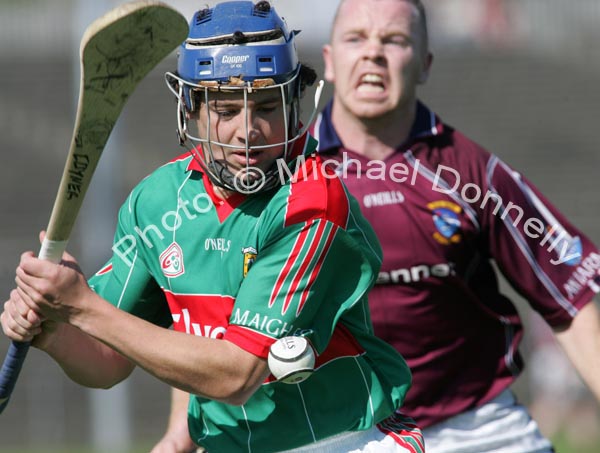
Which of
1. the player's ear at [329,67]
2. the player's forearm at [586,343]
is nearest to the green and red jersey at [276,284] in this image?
the player's forearm at [586,343]

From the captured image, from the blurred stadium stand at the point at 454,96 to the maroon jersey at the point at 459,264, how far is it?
33.2ft

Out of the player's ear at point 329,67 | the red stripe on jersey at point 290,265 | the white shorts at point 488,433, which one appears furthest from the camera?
the player's ear at point 329,67

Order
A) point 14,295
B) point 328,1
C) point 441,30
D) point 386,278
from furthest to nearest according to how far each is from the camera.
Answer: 1. point 441,30
2. point 328,1
3. point 386,278
4. point 14,295

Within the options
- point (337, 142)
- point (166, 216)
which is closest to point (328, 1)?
point (337, 142)

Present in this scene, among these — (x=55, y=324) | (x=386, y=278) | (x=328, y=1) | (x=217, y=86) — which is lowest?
(x=328, y=1)

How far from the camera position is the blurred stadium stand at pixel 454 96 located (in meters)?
14.8

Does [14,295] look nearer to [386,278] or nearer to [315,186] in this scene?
[315,186]

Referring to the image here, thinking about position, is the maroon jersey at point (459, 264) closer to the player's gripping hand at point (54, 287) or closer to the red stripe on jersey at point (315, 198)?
the red stripe on jersey at point (315, 198)

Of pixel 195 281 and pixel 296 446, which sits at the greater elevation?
pixel 195 281

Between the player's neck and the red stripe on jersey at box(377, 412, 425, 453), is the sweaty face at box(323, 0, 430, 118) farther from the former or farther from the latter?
the red stripe on jersey at box(377, 412, 425, 453)

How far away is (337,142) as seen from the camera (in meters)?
4.39

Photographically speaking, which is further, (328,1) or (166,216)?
(328,1)

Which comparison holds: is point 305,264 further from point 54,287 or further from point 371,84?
point 371,84

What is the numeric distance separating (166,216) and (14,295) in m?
0.45
